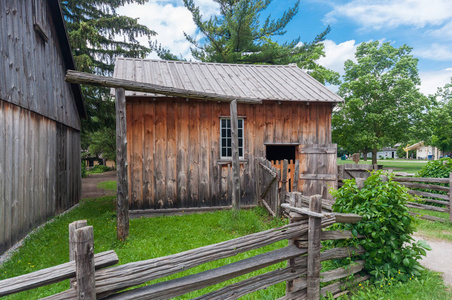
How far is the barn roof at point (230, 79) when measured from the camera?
942 cm

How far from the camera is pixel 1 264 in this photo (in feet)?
16.5

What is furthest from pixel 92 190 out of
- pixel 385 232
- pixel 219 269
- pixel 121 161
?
pixel 385 232

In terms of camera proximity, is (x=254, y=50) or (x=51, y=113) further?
(x=254, y=50)

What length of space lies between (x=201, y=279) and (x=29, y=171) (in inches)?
257

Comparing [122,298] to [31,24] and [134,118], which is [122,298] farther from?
[31,24]

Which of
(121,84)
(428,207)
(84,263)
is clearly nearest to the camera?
(84,263)

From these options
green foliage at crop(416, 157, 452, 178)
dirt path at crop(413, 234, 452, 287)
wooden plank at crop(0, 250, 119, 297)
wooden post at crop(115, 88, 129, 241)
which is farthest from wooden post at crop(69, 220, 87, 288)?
green foliage at crop(416, 157, 452, 178)

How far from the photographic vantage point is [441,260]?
5020 mm

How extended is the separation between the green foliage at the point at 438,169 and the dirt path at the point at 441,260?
3.55 metres

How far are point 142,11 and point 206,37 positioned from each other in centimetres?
598

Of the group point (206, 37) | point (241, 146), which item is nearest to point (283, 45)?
point (206, 37)

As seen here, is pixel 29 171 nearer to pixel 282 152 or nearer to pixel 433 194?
pixel 282 152

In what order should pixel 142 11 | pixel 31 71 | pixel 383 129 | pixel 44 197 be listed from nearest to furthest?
pixel 31 71 → pixel 44 197 → pixel 142 11 → pixel 383 129

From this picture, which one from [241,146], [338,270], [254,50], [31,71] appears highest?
[254,50]
